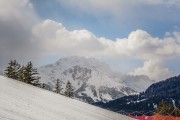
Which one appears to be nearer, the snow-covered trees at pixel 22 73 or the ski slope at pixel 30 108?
the ski slope at pixel 30 108

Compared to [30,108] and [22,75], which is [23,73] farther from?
[30,108]

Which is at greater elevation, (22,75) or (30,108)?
(22,75)

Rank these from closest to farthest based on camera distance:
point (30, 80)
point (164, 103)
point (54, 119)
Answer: point (54, 119) < point (30, 80) < point (164, 103)

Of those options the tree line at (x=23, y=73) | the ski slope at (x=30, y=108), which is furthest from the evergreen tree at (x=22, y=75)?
the ski slope at (x=30, y=108)

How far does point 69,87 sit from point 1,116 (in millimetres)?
157062

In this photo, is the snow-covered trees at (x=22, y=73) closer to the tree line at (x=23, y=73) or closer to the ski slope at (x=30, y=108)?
the tree line at (x=23, y=73)

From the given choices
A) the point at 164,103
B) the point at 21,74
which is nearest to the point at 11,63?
the point at 21,74

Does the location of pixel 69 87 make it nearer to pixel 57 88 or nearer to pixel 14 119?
pixel 57 88

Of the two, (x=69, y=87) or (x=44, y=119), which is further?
(x=69, y=87)

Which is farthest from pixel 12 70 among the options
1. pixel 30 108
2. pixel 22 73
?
pixel 30 108

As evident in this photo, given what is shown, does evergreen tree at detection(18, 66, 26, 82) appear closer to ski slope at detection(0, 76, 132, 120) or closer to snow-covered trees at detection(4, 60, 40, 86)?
snow-covered trees at detection(4, 60, 40, 86)

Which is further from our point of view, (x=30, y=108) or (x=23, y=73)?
(x=23, y=73)

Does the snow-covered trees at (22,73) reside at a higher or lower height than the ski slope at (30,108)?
higher

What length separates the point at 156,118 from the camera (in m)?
21.2
